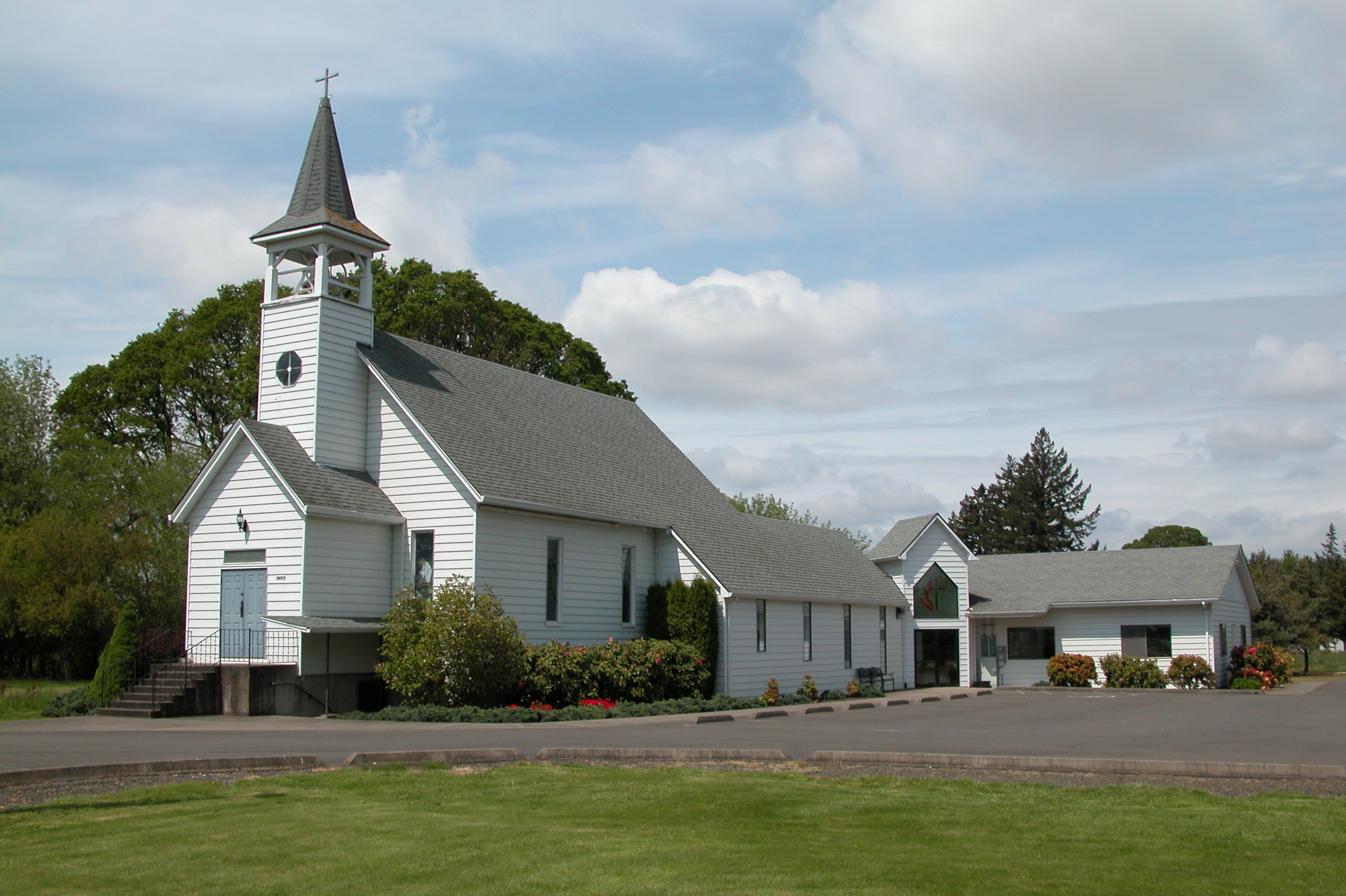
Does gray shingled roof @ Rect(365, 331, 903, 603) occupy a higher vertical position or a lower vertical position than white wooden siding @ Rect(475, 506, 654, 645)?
higher

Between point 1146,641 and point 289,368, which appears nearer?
point 289,368

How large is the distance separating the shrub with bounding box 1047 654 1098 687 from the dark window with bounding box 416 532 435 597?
25457mm

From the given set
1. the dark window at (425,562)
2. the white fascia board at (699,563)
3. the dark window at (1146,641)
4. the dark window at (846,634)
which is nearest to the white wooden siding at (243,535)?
the dark window at (425,562)

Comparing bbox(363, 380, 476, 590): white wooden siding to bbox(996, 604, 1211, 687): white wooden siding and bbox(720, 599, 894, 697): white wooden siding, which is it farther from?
bbox(996, 604, 1211, 687): white wooden siding

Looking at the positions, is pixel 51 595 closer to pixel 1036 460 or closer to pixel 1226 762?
pixel 1226 762

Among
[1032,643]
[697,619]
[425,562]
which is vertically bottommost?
[1032,643]

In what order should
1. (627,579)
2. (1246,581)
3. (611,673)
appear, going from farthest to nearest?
(1246,581), (627,579), (611,673)

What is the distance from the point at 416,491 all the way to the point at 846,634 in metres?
16.6

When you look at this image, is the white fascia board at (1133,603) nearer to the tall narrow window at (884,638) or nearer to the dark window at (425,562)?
the tall narrow window at (884,638)

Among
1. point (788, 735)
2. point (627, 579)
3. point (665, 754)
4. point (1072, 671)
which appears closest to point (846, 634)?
point (627, 579)

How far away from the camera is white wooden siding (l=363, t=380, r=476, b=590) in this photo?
88.1 ft

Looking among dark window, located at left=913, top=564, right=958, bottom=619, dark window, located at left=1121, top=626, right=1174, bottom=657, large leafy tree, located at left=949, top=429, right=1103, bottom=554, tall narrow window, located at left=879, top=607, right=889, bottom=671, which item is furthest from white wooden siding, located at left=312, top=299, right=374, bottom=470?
large leafy tree, located at left=949, top=429, right=1103, bottom=554

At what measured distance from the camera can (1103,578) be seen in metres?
44.7

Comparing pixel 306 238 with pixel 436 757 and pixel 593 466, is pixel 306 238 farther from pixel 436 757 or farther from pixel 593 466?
pixel 436 757
